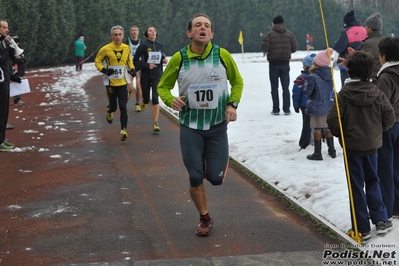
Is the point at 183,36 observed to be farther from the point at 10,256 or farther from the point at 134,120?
the point at 10,256

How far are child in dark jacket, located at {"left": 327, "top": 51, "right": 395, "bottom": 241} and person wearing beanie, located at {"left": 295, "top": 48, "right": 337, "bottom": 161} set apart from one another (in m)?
3.37

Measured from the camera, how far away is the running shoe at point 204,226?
644cm

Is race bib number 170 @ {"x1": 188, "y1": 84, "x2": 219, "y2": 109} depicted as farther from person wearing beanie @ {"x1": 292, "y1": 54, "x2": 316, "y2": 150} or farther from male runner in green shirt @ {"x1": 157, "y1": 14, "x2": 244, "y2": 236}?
person wearing beanie @ {"x1": 292, "y1": 54, "x2": 316, "y2": 150}

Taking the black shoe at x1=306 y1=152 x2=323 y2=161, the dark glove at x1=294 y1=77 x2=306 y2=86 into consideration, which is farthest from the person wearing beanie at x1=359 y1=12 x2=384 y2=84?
the black shoe at x1=306 y1=152 x2=323 y2=161

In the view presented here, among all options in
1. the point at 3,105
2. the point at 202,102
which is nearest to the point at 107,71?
the point at 3,105

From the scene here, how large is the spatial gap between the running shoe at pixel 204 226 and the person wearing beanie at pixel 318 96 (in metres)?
3.41

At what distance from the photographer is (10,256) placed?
19.5ft

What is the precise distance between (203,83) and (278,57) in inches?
342

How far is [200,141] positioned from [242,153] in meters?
4.28

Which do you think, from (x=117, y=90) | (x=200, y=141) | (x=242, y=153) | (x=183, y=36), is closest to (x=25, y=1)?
(x=183, y=36)

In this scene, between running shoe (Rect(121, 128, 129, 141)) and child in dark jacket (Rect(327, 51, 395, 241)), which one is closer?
child in dark jacket (Rect(327, 51, 395, 241))

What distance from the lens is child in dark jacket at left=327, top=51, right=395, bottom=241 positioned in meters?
5.93

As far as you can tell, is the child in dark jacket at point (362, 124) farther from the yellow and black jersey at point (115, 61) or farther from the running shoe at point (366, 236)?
the yellow and black jersey at point (115, 61)

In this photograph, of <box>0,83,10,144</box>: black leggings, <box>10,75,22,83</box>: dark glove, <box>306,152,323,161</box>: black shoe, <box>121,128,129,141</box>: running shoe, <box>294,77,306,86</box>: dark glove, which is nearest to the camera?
<box>306,152,323,161</box>: black shoe
